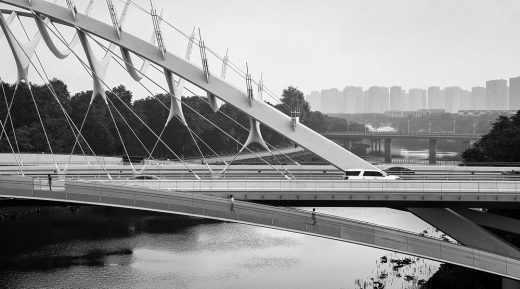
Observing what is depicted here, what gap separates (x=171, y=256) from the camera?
46500 mm

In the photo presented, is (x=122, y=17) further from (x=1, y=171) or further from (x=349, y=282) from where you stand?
(x=349, y=282)

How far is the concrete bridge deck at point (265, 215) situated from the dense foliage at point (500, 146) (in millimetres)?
24791

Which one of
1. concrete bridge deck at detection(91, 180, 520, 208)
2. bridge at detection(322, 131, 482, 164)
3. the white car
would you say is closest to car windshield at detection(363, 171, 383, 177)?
the white car

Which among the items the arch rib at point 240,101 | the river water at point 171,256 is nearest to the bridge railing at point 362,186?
the arch rib at point 240,101

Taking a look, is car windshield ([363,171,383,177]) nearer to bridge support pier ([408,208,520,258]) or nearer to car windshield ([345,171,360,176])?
car windshield ([345,171,360,176])

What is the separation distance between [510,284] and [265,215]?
12.4 metres

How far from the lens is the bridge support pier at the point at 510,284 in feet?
107

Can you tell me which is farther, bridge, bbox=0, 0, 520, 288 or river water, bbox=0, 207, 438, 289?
river water, bbox=0, 207, 438, 289

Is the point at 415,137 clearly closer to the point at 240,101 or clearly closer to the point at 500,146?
the point at 500,146

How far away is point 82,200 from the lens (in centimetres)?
3002

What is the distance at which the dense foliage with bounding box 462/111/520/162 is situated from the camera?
178 ft

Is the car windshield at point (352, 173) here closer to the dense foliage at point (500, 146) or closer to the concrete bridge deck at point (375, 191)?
the concrete bridge deck at point (375, 191)

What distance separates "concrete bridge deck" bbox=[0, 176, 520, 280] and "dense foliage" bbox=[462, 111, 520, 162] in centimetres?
2479

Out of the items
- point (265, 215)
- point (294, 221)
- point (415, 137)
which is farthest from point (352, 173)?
point (415, 137)
